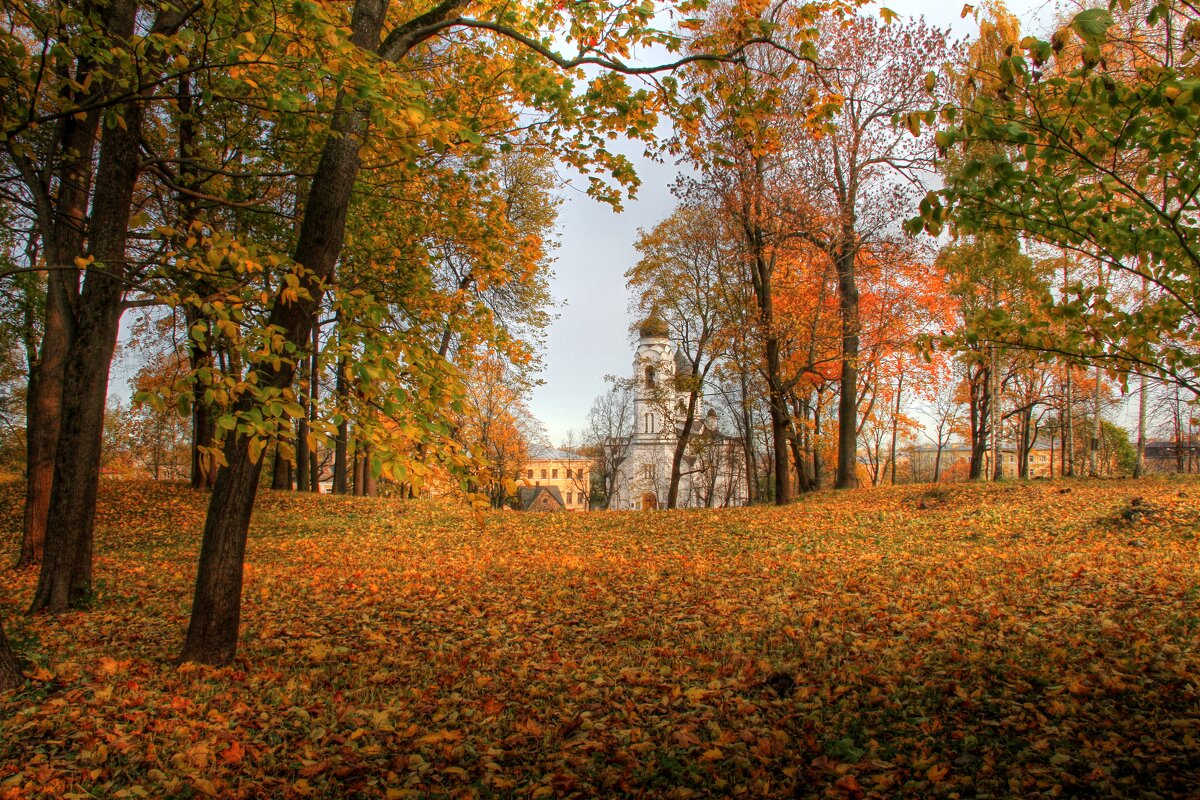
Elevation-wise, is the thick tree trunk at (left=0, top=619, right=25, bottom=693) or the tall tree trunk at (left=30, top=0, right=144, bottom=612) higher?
the tall tree trunk at (left=30, top=0, right=144, bottom=612)

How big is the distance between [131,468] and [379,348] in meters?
43.3

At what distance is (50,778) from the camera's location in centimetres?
334

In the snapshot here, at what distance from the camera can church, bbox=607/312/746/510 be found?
3450 cm

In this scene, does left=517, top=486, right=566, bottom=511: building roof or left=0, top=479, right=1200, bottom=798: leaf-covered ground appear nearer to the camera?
left=0, top=479, right=1200, bottom=798: leaf-covered ground

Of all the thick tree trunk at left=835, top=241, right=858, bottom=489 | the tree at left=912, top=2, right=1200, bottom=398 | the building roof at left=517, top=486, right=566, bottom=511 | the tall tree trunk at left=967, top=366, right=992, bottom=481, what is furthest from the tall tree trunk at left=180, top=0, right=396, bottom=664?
the building roof at left=517, top=486, right=566, bottom=511

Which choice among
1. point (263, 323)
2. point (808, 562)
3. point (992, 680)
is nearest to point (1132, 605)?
point (992, 680)

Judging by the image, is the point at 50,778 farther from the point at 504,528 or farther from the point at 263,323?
the point at 504,528

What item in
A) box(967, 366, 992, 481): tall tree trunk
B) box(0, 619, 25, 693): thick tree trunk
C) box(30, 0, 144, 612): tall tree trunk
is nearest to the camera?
box(0, 619, 25, 693): thick tree trunk

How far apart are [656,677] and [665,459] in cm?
4250

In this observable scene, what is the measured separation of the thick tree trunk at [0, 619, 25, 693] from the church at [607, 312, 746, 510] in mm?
23044

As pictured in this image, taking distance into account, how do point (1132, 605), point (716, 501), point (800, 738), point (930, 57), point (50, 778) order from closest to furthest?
point (50, 778) < point (800, 738) < point (1132, 605) < point (930, 57) < point (716, 501)

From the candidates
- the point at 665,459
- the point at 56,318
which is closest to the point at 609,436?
the point at 665,459

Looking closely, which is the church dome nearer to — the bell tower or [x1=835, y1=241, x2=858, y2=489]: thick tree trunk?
the bell tower

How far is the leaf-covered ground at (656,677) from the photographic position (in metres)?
3.33
